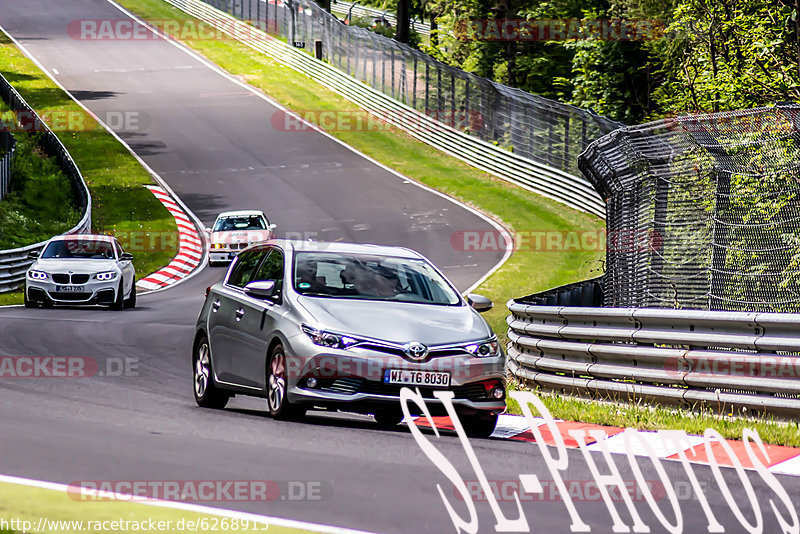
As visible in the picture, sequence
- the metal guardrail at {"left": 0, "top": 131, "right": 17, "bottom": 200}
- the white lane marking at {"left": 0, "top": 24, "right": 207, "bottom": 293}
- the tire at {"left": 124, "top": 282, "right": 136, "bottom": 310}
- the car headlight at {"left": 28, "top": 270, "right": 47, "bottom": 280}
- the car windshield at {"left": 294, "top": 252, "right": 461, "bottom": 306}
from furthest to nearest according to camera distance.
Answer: the metal guardrail at {"left": 0, "top": 131, "right": 17, "bottom": 200}
the white lane marking at {"left": 0, "top": 24, "right": 207, "bottom": 293}
the tire at {"left": 124, "top": 282, "right": 136, "bottom": 310}
the car headlight at {"left": 28, "top": 270, "right": 47, "bottom": 280}
the car windshield at {"left": 294, "top": 252, "right": 461, "bottom": 306}

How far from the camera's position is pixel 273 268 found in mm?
11258

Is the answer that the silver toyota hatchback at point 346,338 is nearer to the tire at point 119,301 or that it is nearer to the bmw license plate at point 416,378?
the bmw license plate at point 416,378

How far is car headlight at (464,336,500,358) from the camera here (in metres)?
10.1

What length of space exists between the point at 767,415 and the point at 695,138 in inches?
116

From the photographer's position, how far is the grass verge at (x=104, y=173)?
37.4 meters

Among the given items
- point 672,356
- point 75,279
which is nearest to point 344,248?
point 672,356

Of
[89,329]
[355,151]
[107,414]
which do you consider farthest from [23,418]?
[355,151]

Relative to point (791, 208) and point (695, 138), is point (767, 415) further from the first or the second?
point (695, 138)

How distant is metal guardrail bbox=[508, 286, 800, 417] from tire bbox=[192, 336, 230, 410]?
328cm

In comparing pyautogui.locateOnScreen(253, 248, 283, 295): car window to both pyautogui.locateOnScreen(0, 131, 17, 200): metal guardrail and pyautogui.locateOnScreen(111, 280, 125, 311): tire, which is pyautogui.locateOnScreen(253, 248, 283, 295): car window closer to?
pyautogui.locateOnScreen(111, 280, 125, 311): tire

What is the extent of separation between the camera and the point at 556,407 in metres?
11.4

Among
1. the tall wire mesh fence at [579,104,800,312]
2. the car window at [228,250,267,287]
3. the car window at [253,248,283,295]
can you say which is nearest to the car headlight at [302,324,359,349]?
the car window at [253,248,283,295]

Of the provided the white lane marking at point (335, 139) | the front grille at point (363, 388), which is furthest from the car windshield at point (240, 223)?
the front grille at point (363, 388)

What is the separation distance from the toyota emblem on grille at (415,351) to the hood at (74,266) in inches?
584
